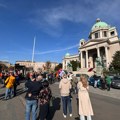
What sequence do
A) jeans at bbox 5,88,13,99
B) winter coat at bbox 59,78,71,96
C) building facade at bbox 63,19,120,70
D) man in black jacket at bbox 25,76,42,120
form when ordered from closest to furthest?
man in black jacket at bbox 25,76,42,120
winter coat at bbox 59,78,71,96
jeans at bbox 5,88,13,99
building facade at bbox 63,19,120,70

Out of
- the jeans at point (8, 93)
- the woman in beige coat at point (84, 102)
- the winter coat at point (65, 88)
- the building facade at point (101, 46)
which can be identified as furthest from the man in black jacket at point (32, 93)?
the building facade at point (101, 46)

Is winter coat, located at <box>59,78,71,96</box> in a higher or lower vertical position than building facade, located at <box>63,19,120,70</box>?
lower

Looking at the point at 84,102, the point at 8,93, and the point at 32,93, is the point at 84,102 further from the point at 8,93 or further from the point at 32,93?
the point at 8,93

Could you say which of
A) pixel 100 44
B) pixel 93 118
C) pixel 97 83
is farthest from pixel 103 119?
pixel 100 44

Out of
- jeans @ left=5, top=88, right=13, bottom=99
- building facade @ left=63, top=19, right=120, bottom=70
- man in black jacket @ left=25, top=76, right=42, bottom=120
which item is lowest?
jeans @ left=5, top=88, right=13, bottom=99

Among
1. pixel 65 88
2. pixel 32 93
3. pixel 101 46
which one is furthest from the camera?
pixel 101 46

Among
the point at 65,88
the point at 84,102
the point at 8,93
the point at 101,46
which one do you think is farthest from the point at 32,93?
the point at 101,46

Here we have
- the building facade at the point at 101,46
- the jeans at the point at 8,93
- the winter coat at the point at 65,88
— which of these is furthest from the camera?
the building facade at the point at 101,46

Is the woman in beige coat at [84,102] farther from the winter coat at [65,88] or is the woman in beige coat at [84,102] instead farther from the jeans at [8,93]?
the jeans at [8,93]

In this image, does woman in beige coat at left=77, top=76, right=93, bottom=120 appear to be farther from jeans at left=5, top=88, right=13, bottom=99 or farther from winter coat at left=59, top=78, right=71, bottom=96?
jeans at left=5, top=88, right=13, bottom=99

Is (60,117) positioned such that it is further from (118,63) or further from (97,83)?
(118,63)

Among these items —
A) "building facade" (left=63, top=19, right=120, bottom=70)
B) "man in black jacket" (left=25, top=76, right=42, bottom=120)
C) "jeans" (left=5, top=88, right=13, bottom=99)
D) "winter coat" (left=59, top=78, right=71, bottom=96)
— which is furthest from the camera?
"building facade" (left=63, top=19, right=120, bottom=70)

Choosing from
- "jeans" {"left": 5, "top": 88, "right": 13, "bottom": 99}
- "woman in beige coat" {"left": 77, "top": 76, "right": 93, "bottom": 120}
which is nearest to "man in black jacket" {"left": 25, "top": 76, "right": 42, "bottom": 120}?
"woman in beige coat" {"left": 77, "top": 76, "right": 93, "bottom": 120}

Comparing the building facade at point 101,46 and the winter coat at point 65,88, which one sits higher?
the building facade at point 101,46
